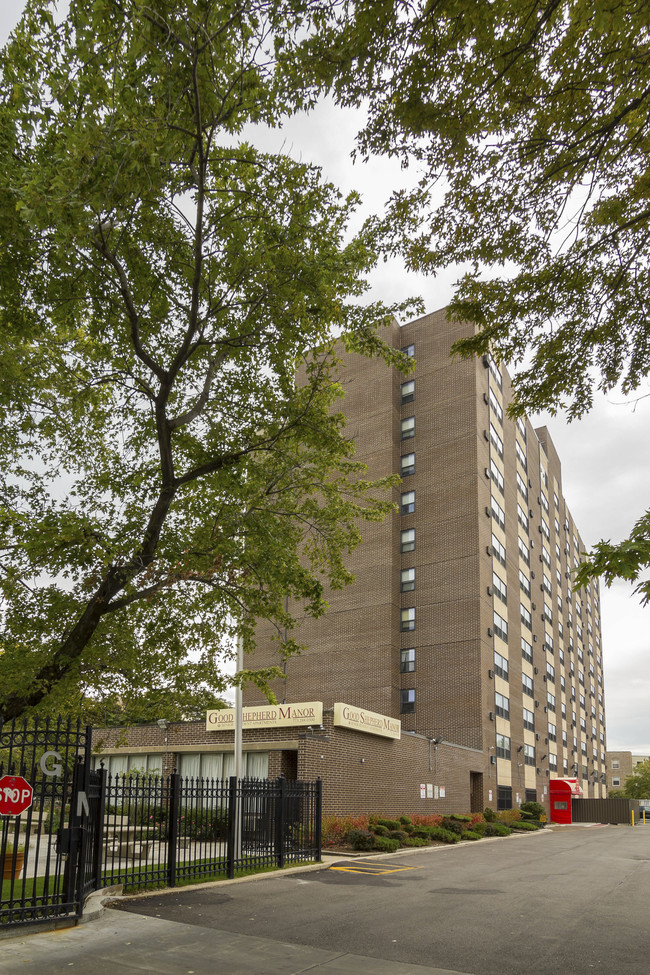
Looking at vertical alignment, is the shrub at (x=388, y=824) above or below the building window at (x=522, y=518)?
below

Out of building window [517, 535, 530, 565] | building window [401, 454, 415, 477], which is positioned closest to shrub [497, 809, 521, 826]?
building window [517, 535, 530, 565]

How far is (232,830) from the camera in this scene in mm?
15492

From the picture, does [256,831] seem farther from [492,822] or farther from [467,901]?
[492,822]

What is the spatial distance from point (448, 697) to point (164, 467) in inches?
1302

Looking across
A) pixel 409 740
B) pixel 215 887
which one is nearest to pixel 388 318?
pixel 215 887

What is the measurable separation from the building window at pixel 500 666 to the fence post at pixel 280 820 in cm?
2827

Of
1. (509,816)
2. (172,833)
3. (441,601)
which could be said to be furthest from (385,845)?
(509,816)

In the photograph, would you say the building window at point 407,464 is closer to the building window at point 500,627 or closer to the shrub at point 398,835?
the building window at point 500,627

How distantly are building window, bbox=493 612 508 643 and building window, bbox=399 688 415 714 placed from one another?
648cm

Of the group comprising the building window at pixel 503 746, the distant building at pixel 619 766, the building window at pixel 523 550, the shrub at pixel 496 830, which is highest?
the building window at pixel 523 550

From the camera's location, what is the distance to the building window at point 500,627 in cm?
4456

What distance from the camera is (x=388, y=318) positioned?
39.9 ft

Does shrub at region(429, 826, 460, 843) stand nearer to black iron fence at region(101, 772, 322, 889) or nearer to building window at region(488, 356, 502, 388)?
black iron fence at region(101, 772, 322, 889)

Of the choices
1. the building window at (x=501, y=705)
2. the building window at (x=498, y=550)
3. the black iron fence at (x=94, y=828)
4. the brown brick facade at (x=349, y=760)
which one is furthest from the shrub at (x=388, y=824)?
the building window at (x=498, y=550)
